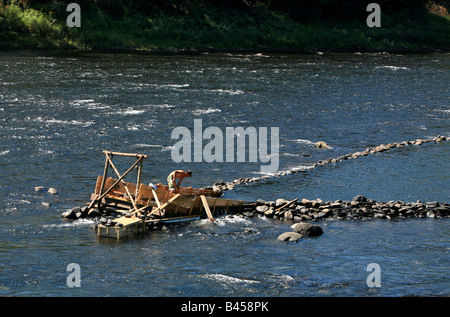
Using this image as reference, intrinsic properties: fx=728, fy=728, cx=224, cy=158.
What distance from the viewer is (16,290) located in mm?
26547

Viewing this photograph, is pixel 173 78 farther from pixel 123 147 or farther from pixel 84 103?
pixel 123 147

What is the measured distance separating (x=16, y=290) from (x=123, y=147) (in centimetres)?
2405

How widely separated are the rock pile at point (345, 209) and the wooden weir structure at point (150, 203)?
1667 millimetres

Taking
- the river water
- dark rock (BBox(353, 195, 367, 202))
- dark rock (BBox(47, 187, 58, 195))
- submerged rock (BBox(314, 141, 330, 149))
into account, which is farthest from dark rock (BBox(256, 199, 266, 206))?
submerged rock (BBox(314, 141, 330, 149))

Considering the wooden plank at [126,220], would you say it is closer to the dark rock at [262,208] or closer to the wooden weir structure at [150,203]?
the wooden weir structure at [150,203]

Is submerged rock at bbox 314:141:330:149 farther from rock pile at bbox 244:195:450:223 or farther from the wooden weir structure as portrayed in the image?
the wooden weir structure

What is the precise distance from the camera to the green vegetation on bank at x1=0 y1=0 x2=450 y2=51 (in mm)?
100688

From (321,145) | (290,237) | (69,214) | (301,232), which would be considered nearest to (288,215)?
(301,232)

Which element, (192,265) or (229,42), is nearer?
(192,265)

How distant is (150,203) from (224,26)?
82.8 m

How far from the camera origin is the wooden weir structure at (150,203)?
113ft

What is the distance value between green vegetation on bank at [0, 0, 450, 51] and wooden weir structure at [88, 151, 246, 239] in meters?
66.6

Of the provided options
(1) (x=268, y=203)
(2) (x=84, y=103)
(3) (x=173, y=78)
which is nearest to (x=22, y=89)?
(2) (x=84, y=103)

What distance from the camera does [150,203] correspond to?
35.2 m
